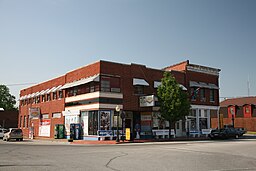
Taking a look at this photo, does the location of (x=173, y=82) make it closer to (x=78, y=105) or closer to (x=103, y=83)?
(x=103, y=83)

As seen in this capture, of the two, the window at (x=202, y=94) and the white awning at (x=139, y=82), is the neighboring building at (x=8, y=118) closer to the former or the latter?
the white awning at (x=139, y=82)

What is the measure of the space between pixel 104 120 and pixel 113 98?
106 inches

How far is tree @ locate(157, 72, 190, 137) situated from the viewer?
111ft

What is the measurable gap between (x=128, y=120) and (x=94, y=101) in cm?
511

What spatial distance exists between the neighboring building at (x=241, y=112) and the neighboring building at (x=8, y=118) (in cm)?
4822

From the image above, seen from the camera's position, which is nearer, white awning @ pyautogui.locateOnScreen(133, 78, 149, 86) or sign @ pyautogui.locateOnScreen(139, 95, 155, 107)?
sign @ pyautogui.locateOnScreen(139, 95, 155, 107)

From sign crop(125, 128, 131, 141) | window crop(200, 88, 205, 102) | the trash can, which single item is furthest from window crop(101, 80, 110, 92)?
window crop(200, 88, 205, 102)

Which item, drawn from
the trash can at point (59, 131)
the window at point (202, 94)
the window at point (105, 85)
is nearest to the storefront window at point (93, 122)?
the window at point (105, 85)

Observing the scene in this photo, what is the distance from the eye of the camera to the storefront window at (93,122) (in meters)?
32.3

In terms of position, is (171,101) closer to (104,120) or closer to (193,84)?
(104,120)

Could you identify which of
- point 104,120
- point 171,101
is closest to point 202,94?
point 171,101

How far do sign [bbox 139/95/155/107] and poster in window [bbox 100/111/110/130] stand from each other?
4523 millimetres

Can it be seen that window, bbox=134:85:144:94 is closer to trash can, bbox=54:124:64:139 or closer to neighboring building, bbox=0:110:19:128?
trash can, bbox=54:124:64:139

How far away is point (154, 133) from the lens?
34688mm
